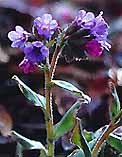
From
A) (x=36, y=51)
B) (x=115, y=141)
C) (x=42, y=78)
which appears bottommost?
(x=115, y=141)

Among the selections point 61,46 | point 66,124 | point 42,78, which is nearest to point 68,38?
point 61,46

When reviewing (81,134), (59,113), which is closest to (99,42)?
(81,134)

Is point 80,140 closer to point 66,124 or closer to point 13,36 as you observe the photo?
point 66,124

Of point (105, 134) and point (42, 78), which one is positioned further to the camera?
point (42, 78)

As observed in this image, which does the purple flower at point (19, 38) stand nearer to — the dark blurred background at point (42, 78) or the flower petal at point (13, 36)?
→ the flower petal at point (13, 36)

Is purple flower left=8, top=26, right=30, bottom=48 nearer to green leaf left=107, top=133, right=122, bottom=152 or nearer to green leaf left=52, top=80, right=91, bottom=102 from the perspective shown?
green leaf left=52, top=80, right=91, bottom=102
